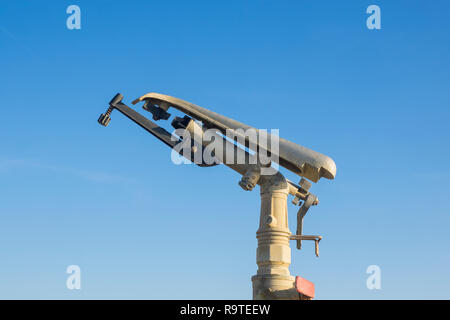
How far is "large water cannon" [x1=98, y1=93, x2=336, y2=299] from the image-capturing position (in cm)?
1286

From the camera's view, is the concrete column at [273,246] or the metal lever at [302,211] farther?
the metal lever at [302,211]

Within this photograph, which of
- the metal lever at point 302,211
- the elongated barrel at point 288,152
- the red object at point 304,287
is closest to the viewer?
the red object at point 304,287

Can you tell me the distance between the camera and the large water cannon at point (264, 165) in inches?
506

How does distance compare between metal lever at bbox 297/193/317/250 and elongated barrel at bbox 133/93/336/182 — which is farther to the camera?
metal lever at bbox 297/193/317/250

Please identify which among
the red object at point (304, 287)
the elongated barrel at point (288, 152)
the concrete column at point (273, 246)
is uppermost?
the elongated barrel at point (288, 152)

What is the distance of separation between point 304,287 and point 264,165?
309cm

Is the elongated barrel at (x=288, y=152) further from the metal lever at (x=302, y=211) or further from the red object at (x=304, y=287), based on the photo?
the red object at (x=304, y=287)

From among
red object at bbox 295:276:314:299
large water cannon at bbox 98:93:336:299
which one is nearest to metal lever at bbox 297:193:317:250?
large water cannon at bbox 98:93:336:299

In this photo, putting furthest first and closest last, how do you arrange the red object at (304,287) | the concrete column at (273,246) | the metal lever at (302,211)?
the metal lever at (302,211)
the concrete column at (273,246)
the red object at (304,287)

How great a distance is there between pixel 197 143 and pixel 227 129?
0.84 meters

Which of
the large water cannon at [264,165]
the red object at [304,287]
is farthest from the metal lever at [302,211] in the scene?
the red object at [304,287]

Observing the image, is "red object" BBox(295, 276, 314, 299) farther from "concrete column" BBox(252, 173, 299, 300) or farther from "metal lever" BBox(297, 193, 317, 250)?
"metal lever" BBox(297, 193, 317, 250)
